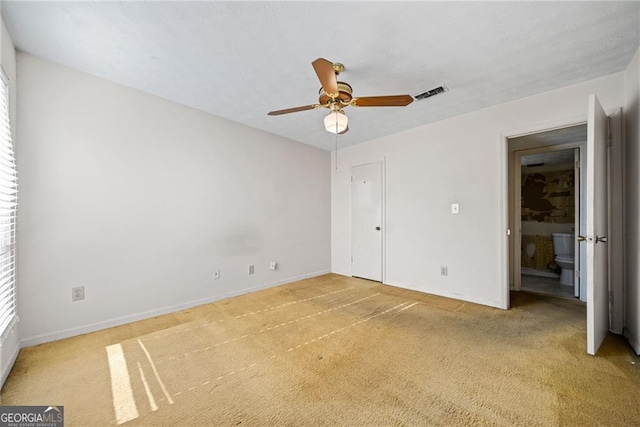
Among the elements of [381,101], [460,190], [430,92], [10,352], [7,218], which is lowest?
[10,352]

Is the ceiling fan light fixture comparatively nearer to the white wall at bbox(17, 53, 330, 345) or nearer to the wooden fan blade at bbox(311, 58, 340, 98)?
the wooden fan blade at bbox(311, 58, 340, 98)

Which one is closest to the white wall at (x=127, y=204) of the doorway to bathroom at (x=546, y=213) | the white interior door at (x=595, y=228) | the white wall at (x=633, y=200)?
the white interior door at (x=595, y=228)

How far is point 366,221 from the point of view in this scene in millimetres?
4227

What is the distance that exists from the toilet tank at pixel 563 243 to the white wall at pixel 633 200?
2537mm

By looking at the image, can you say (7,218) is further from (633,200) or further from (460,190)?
(633,200)

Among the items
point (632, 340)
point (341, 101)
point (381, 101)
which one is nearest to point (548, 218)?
point (632, 340)

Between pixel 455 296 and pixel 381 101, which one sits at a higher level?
pixel 381 101

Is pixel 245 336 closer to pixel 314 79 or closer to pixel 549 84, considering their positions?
pixel 314 79

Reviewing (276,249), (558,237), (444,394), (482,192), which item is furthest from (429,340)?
(558,237)

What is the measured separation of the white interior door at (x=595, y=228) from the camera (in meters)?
1.87

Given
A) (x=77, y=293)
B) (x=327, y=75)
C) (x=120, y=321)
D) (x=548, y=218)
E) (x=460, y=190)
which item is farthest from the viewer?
(x=548, y=218)

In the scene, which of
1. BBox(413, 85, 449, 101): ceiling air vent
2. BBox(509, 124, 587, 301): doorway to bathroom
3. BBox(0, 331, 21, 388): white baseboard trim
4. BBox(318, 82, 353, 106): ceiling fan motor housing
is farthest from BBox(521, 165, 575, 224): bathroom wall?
BBox(0, 331, 21, 388): white baseboard trim

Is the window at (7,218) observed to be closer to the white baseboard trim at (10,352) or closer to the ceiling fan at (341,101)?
the white baseboard trim at (10,352)

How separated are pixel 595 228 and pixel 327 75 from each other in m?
2.30
